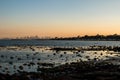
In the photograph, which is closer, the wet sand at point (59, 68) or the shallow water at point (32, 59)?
the wet sand at point (59, 68)

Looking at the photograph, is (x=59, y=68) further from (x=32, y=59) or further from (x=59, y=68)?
(x=32, y=59)

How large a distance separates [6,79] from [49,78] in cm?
389

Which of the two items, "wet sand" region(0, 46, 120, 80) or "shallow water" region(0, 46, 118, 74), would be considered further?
"shallow water" region(0, 46, 118, 74)


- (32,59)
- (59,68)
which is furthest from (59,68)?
(32,59)

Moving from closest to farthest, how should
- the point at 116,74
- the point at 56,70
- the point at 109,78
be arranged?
the point at 109,78 → the point at 116,74 → the point at 56,70

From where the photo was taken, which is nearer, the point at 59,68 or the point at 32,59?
the point at 59,68

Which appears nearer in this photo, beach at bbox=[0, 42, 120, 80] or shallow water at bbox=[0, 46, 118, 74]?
beach at bbox=[0, 42, 120, 80]

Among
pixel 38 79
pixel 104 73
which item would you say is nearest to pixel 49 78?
pixel 38 79

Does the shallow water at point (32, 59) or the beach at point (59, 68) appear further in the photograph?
the shallow water at point (32, 59)

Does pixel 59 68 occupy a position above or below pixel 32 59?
above

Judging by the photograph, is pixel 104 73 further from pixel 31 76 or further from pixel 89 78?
pixel 31 76

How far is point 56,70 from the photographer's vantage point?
35.4 meters

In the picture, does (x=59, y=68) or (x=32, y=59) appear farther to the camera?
(x=32, y=59)

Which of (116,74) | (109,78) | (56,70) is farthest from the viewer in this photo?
(56,70)
